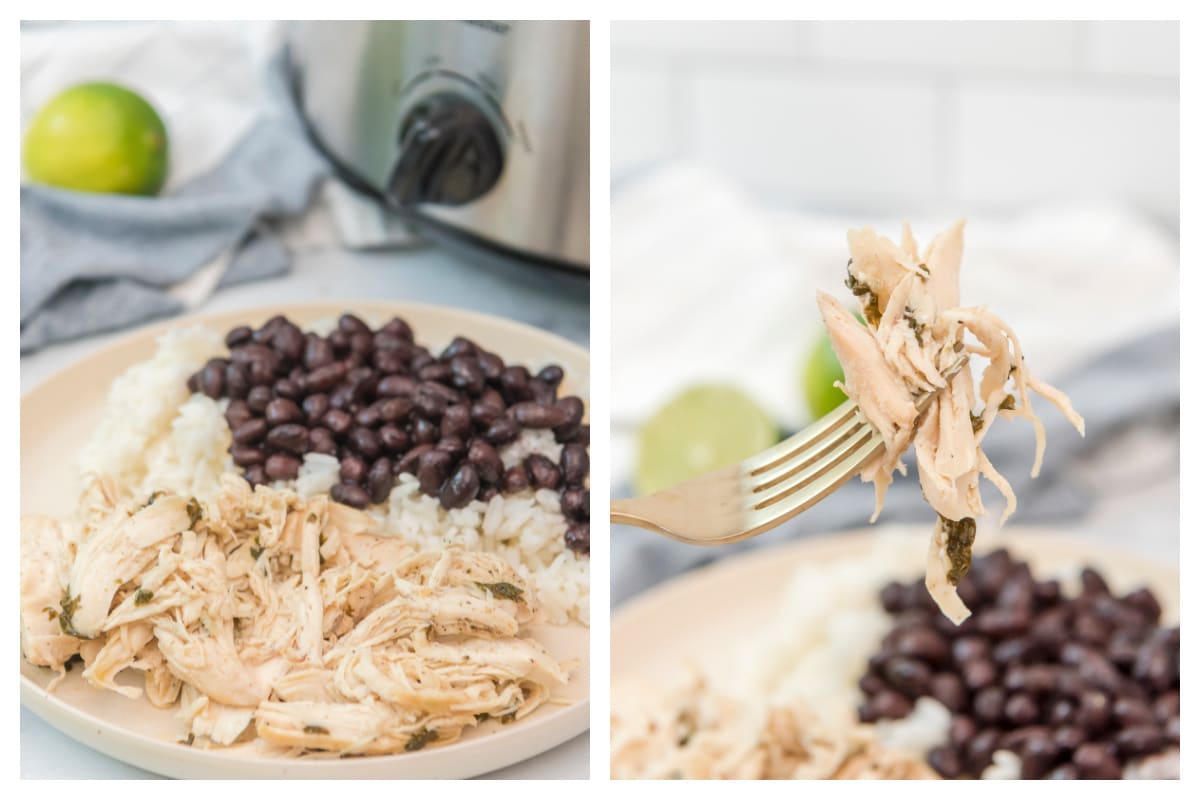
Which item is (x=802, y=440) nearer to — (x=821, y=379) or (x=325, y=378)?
(x=325, y=378)

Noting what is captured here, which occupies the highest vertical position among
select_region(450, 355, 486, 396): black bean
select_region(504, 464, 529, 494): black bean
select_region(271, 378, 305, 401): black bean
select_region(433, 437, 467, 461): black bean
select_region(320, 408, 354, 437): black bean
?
select_region(450, 355, 486, 396): black bean

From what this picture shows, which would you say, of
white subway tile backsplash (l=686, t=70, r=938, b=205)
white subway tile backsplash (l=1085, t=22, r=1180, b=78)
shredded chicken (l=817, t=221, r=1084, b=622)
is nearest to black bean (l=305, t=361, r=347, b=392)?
shredded chicken (l=817, t=221, r=1084, b=622)

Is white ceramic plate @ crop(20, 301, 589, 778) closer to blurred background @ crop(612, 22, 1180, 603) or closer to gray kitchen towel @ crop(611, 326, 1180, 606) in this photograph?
gray kitchen towel @ crop(611, 326, 1180, 606)

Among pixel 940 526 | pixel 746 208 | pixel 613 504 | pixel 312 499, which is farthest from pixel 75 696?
pixel 746 208

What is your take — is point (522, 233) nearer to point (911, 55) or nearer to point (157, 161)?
point (157, 161)

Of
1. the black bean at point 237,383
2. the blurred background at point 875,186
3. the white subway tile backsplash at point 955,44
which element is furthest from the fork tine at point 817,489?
the white subway tile backsplash at point 955,44

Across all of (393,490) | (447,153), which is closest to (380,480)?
(393,490)

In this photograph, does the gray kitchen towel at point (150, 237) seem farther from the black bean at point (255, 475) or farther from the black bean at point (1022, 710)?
the black bean at point (1022, 710)
